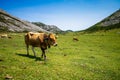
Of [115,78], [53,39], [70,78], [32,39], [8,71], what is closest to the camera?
[8,71]

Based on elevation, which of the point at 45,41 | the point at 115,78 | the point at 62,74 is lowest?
the point at 115,78

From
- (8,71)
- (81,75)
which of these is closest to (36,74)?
(8,71)

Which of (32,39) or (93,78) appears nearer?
(93,78)

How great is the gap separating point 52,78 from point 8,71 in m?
4.38

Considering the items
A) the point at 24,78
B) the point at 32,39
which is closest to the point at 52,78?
the point at 24,78

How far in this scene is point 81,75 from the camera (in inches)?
719

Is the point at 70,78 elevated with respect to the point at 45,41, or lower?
lower

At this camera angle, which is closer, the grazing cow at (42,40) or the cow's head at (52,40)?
the cow's head at (52,40)

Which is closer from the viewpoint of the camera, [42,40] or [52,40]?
[52,40]

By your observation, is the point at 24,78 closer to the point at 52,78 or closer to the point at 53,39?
the point at 52,78

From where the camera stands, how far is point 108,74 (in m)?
20.7

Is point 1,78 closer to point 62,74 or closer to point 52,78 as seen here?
point 52,78

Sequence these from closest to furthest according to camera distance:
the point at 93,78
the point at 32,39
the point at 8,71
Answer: the point at 8,71
the point at 93,78
the point at 32,39

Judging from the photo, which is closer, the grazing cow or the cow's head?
the cow's head
